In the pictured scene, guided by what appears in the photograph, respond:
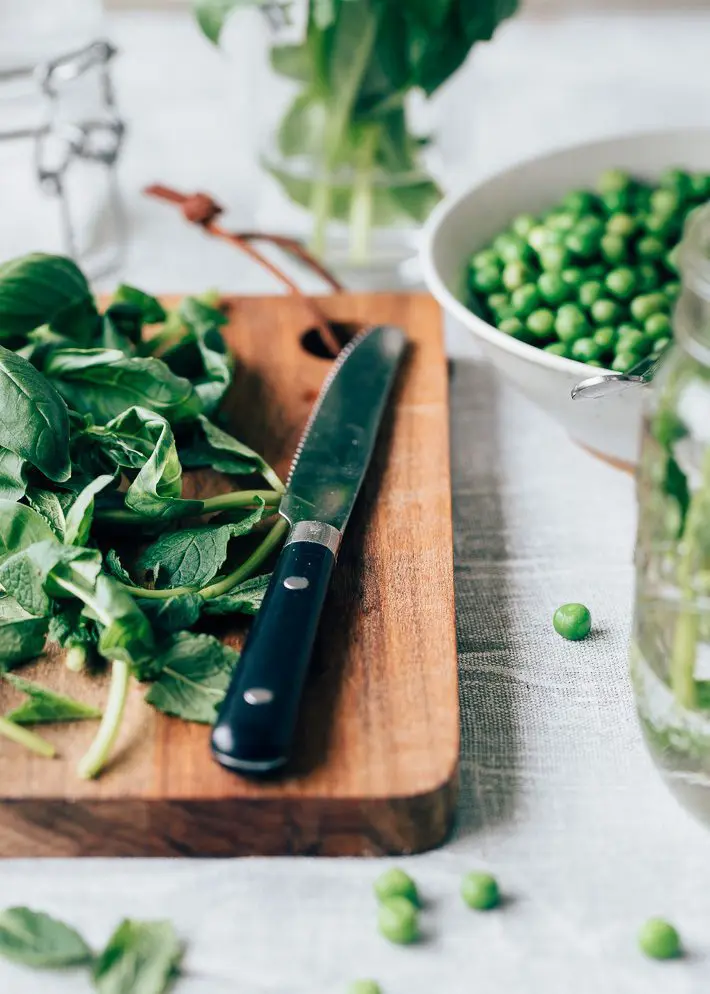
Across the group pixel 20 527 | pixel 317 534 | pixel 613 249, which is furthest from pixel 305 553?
pixel 613 249

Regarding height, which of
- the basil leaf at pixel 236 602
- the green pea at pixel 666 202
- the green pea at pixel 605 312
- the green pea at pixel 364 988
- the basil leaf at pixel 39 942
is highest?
the green pea at pixel 666 202

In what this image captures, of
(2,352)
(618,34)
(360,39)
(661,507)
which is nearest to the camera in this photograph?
(661,507)

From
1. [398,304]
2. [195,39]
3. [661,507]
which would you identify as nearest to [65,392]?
[398,304]

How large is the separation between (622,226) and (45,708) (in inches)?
32.6

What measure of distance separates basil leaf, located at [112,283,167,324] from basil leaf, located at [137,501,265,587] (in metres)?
0.33

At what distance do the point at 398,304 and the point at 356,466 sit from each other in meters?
0.39

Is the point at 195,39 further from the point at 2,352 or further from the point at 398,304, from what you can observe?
the point at 2,352

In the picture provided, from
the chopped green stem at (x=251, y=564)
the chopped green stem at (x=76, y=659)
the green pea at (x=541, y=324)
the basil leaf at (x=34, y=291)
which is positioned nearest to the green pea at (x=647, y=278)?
the green pea at (x=541, y=324)

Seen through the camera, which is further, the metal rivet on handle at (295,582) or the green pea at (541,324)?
the green pea at (541,324)

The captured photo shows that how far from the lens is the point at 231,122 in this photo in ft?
→ 6.77

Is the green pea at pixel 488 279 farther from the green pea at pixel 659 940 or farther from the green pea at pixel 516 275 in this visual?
the green pea at pixel 659 940

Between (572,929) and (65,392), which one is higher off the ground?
(65,392)

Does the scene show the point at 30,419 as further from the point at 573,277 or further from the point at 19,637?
the point at 573,277

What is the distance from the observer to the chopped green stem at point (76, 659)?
936 millimetres
